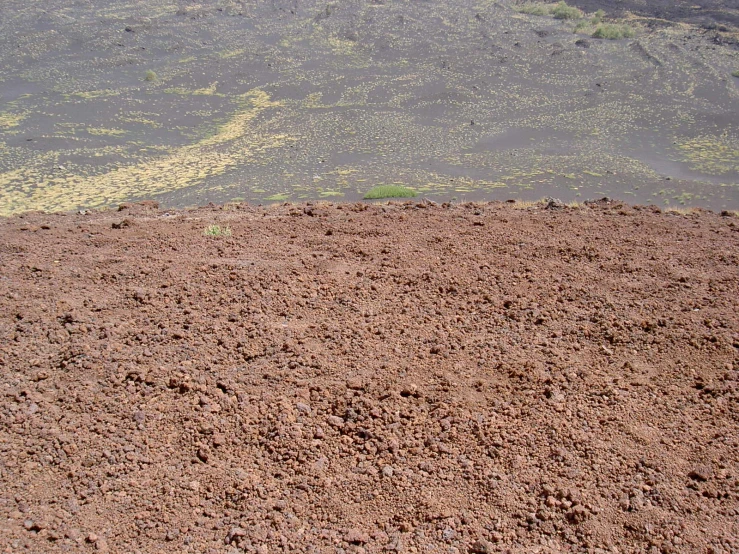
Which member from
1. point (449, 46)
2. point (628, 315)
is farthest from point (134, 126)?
point (628, 315)

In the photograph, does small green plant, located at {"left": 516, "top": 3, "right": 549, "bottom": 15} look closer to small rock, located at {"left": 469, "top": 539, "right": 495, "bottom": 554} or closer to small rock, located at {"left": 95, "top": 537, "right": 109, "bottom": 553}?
small rock, located at {"left": 469, "top": 539, "right": 495, "bottom": 554}

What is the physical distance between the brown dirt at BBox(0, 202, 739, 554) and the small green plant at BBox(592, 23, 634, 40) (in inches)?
817

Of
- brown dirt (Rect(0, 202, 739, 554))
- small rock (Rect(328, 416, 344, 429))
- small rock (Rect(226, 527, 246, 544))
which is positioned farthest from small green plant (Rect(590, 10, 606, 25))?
small rock (Rect(226, 527, 246, 544))

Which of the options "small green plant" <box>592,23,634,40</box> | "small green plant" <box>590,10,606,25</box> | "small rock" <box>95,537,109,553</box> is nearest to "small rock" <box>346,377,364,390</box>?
"small rock" <box>95,537,109,553</box>

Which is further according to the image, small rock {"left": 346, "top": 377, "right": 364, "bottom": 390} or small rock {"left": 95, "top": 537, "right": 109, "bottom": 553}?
small rock {"left": 346, "top": 377, "right": 364, "bottom": 390}

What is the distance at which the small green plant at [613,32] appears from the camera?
25.1 metres

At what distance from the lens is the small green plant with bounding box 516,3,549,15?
29000 millimetres

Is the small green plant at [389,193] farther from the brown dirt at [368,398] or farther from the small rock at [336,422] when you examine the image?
the small rock at [336,422]

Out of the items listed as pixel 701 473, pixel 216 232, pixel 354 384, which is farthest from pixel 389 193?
pixel 701 473

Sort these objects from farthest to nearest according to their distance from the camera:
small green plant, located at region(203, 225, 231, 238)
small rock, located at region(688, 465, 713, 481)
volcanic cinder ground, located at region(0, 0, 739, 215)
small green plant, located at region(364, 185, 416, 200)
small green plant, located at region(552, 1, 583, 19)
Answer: small green plant, located at region(552, 1, 583, 19) → volcanic cinder ground, located at region(0, 0, 739, 215) → small green plant, located at region(364, 185, 416, 200) → small green plant, located at region(203, 225, 231, 238) → small rock, located at region(688, 465, 713, 481)

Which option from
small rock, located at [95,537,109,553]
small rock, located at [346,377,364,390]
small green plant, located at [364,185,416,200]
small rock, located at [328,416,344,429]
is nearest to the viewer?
small rock, located at [95,537,109,553]

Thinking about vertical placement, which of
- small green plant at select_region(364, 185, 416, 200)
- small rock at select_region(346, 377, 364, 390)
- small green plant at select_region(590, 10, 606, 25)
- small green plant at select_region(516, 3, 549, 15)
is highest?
small green plant at select_region(516, 3, 549, 15)

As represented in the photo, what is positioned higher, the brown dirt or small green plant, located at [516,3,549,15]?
small green plant, located at [516,3,549,15]

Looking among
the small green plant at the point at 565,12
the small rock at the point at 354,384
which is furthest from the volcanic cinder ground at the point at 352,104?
the small rock at the point at 354,384
